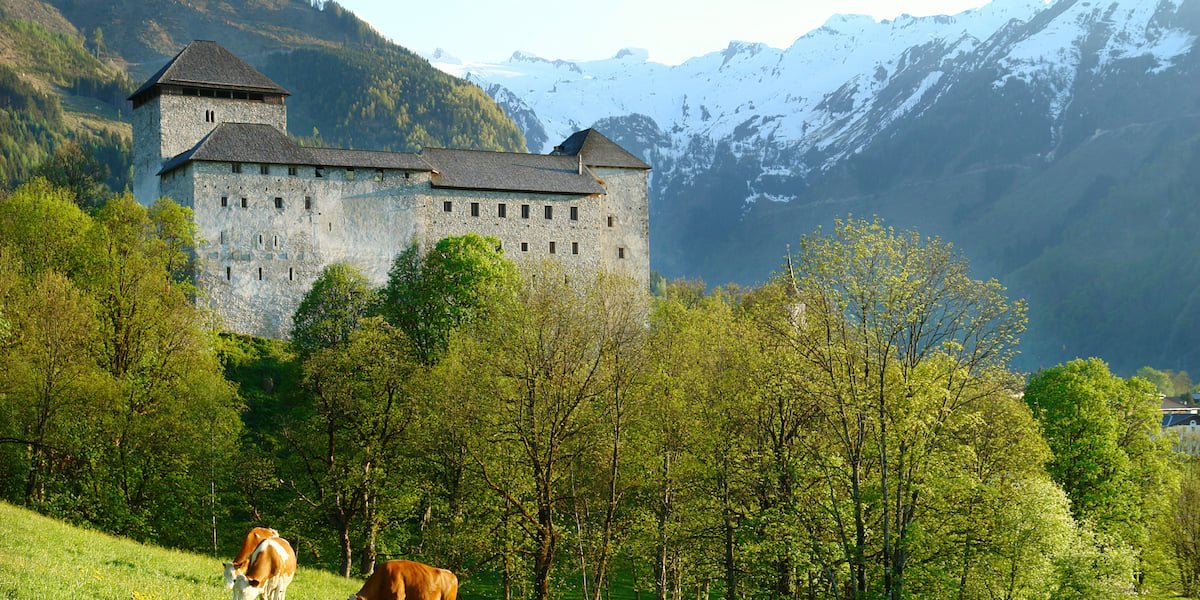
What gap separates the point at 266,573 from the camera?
55.8 ft

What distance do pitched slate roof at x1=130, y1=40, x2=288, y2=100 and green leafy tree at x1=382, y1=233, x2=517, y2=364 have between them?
22316mm

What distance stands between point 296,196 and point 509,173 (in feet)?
49.5

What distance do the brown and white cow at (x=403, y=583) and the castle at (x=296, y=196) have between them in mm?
48502

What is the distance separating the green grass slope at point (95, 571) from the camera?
1495 centimetres

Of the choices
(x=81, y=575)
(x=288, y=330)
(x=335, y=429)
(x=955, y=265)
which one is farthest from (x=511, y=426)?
(x=288, y=330)

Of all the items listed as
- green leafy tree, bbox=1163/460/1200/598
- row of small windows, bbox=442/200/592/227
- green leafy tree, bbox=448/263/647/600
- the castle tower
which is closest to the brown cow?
green leafy tree, bbox=448/263/647/600

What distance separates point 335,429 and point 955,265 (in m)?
24.6

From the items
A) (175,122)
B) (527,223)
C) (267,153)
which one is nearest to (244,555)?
(267,153)

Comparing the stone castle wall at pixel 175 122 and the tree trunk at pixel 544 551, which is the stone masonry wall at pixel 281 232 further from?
the tree trunk at pixel 544 551

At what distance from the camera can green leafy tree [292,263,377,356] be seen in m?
53.0

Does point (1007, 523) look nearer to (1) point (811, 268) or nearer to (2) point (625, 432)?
(1) point (811, 268)

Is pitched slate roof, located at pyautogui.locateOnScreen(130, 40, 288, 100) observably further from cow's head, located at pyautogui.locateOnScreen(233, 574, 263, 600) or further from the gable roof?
cow's head, located at pyautogui.locateOnScreen(233, 574, 263, 600)

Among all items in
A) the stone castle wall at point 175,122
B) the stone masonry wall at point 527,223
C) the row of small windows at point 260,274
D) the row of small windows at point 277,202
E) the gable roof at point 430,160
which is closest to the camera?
the row of small windows at point 260,274

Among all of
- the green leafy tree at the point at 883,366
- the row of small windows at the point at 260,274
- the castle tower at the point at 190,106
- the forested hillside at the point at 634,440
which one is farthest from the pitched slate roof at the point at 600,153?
the green leafy tree at the point at 883,366
